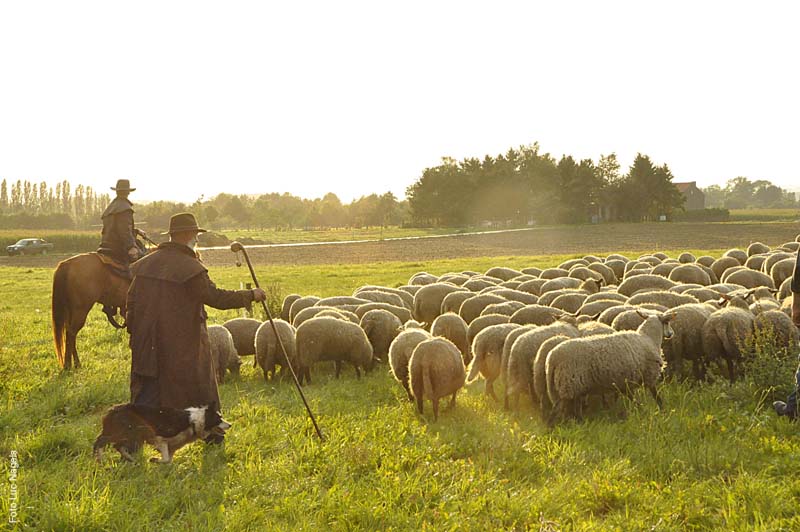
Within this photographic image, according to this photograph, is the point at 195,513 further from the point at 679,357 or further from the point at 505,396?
the point at 679,357

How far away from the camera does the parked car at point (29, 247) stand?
4641cm

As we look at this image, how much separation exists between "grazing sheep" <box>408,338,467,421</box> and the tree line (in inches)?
2767

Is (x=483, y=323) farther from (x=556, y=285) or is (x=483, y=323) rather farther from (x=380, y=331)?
(x=556, y=285)

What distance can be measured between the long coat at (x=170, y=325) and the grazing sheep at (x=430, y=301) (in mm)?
7400

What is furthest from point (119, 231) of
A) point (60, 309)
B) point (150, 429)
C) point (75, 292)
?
point (150, 429)

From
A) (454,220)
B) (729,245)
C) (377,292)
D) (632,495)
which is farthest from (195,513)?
(454,220)

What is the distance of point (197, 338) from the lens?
6.26 meters

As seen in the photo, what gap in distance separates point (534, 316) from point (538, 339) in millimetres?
2147

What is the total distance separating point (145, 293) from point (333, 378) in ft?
13.4

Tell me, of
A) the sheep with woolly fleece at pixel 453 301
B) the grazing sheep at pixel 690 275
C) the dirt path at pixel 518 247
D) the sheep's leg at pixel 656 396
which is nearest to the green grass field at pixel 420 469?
the sheep's leg at pixel 656 396

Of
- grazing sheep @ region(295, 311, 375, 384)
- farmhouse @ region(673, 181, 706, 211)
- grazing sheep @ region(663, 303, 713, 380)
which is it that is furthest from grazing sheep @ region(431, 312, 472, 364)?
farmhouse @ region(673, 181, 706, 211)

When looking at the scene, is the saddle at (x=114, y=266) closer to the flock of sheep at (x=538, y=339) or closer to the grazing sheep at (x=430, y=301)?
the flock of sheep at (x=538, y=339)

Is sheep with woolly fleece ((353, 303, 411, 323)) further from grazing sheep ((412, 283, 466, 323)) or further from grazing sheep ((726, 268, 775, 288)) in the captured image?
grazing sheep ((726, 268, 775, 288))

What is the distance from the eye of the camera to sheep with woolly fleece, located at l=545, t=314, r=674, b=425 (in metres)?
6.61
